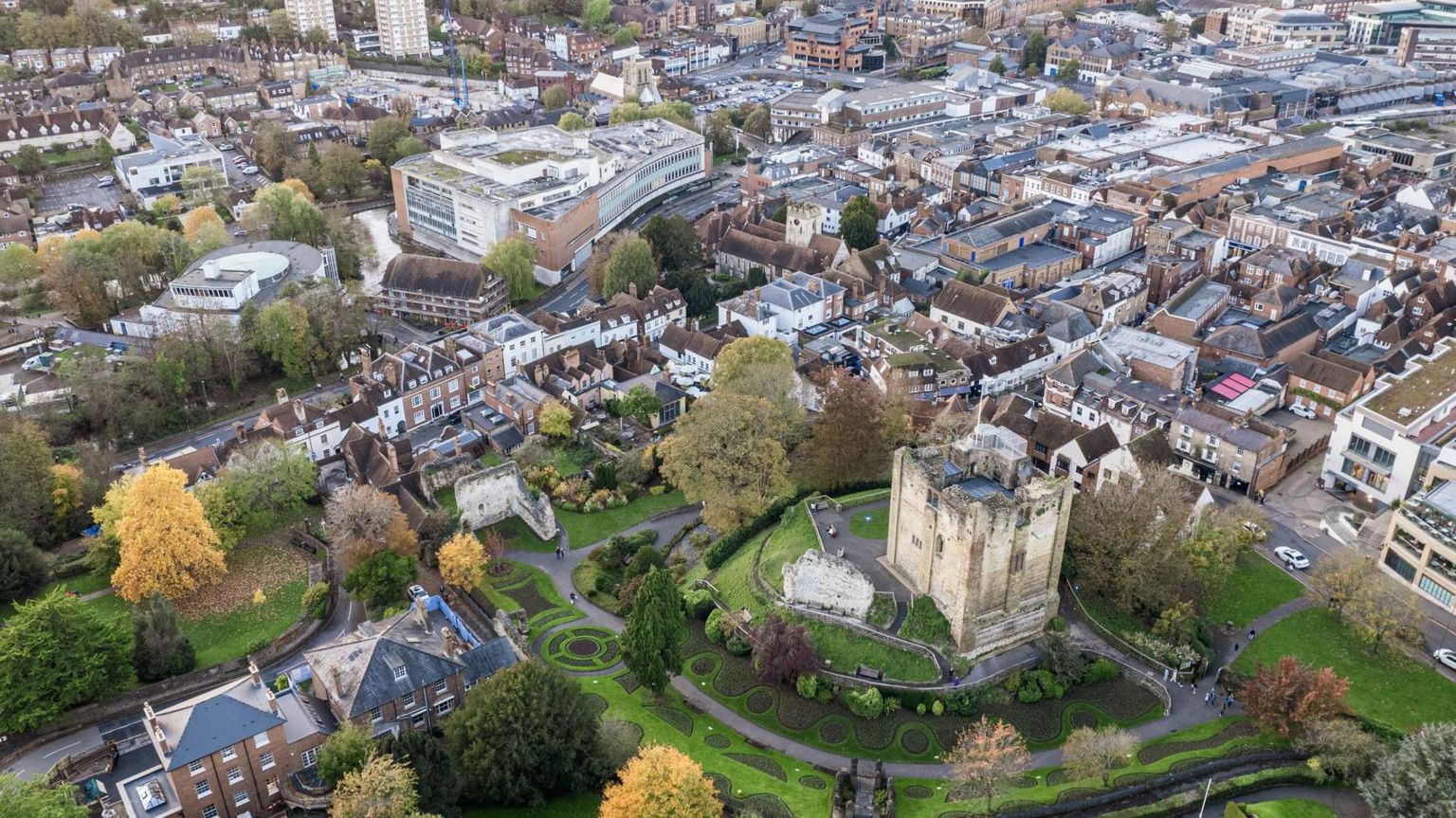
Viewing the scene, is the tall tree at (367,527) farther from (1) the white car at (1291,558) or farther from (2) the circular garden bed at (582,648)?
(1) the white car at (1291,558)

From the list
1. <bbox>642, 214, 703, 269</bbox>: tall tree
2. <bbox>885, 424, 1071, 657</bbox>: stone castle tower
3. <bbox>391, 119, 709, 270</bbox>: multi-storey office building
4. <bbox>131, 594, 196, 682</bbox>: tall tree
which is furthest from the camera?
<bbox>391, 119, 709, 270</bbox>: multi-storey office building

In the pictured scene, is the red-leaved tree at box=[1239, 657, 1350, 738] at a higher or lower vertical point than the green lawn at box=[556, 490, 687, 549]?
higher

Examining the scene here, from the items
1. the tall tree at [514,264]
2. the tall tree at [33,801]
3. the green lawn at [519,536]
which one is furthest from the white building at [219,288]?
the tall tree at [33,801]

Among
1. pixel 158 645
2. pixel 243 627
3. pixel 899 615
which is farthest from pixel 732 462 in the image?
pixel 158 645

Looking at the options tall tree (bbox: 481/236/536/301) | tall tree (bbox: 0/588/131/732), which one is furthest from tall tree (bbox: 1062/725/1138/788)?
tall tree (bbox: 481/236/536/301)

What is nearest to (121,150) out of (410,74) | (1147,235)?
(410,74)

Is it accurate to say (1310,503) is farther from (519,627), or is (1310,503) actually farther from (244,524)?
(244,524)

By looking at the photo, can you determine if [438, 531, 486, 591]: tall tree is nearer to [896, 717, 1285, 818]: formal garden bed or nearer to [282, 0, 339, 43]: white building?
[896, 717, 1285, 818]: formal garden bed
